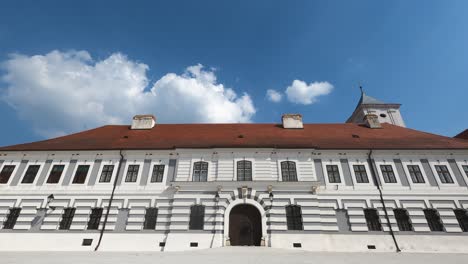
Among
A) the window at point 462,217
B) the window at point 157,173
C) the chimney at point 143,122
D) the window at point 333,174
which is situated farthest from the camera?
the chimney at point 143,122

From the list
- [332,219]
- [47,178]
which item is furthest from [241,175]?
[47,178]

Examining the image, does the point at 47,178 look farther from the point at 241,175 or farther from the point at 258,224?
the point at 258,224

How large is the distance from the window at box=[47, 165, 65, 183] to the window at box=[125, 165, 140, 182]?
4.89m

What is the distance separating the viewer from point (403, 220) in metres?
14.9

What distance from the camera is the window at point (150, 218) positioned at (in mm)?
15068

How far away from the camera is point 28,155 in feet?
57.8

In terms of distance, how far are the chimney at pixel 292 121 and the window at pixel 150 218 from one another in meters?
13.4

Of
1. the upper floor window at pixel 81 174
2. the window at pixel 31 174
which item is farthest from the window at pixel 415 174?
the window at pixel 31 174

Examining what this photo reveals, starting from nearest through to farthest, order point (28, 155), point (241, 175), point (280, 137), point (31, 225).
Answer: point (31, 225) < point (241, 175) < point (28, 155) < point (280, 137)

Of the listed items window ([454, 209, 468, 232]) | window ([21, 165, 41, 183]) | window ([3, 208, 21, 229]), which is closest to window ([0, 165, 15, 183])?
window ([21, 165, 41, 183])

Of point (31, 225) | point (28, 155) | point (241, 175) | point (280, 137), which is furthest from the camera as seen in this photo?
point (280, 137)

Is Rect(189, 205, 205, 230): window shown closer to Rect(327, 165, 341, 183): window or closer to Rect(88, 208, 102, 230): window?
Rect(88, 208, 102, 230): window

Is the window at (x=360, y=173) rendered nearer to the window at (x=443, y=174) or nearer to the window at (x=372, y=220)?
the window at (x=372, y=220)

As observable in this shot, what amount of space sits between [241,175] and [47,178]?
13.9 meters
